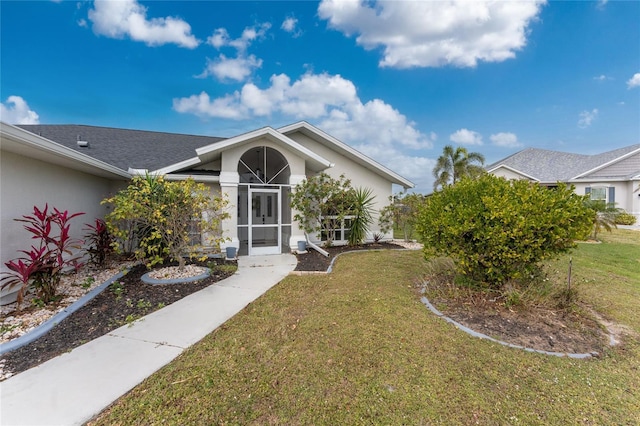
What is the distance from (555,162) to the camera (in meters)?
28.0

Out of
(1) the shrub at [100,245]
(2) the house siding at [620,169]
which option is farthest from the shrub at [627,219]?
(1) the shrub at [100,245]

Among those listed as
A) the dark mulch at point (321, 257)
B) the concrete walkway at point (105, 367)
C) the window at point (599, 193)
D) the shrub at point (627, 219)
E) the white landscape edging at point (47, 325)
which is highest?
the window at point (599, 193)

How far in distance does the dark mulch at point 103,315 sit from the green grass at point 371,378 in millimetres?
1800

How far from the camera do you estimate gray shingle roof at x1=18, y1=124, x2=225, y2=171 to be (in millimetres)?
11133

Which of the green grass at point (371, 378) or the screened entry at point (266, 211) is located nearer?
the green grass at point (371, 378)

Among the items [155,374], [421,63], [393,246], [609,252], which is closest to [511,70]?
[421,63]

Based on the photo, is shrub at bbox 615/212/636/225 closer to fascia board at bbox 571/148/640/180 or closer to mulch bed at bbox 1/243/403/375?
fascia board at bbox 571/148/640/180

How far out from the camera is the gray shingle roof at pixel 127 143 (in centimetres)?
1113

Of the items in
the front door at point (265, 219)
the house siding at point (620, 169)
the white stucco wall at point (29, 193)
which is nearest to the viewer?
the white stucco wall at point (29, 193)

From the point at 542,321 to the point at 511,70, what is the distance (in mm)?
15293

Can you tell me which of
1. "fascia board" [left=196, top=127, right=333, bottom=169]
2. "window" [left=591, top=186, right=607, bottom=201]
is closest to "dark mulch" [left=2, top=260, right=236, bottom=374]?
"fascia board" [left=196, top=127, right=333, bottom=169]

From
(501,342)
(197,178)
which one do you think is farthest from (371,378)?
(197,178)

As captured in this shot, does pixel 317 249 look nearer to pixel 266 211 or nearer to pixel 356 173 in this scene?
pixel 266 211

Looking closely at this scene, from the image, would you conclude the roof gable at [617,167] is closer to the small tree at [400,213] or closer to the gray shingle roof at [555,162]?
the gray shingle roof at [555,162]
